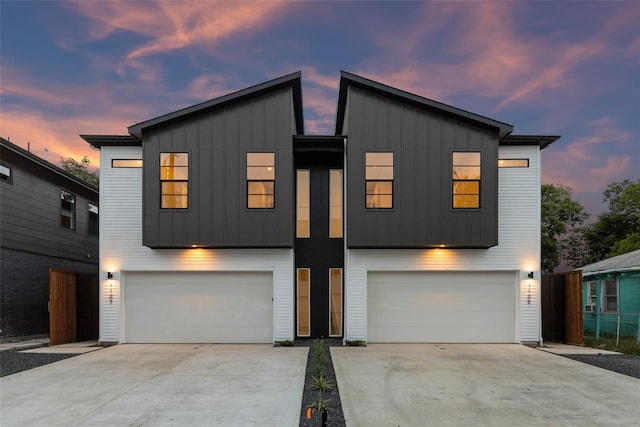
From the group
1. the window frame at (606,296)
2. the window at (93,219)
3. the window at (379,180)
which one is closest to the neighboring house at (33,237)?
the window at (93,219)

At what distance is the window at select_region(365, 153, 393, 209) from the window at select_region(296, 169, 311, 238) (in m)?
2.04

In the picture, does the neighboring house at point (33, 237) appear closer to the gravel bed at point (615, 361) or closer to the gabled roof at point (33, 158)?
the gabled roof at point (33, 158)

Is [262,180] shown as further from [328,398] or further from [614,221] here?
[614,221]

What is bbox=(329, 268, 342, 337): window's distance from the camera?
37.0 ft

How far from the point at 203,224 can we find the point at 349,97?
497 centimetres

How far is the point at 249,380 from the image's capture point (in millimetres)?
6949

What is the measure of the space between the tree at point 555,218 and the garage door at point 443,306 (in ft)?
56.9

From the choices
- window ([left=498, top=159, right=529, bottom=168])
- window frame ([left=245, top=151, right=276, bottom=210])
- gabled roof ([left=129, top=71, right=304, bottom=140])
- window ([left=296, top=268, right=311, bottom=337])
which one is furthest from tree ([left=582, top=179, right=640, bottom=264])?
gabled roof ([left=129, top=71, right=304, bottom=140])

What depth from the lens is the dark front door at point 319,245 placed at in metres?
11.3

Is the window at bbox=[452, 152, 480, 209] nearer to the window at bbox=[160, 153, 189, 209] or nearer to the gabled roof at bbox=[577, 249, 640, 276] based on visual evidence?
the gabled roof at bbox=[577, 249, 640, 276]

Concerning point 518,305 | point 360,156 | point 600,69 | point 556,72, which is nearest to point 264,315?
point 360,156

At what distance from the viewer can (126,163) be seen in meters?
11.0

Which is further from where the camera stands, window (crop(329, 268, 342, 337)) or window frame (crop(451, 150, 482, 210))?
window (crop(329, 268, 342, 337))

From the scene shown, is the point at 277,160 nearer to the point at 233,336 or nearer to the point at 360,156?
the point at 360,156
